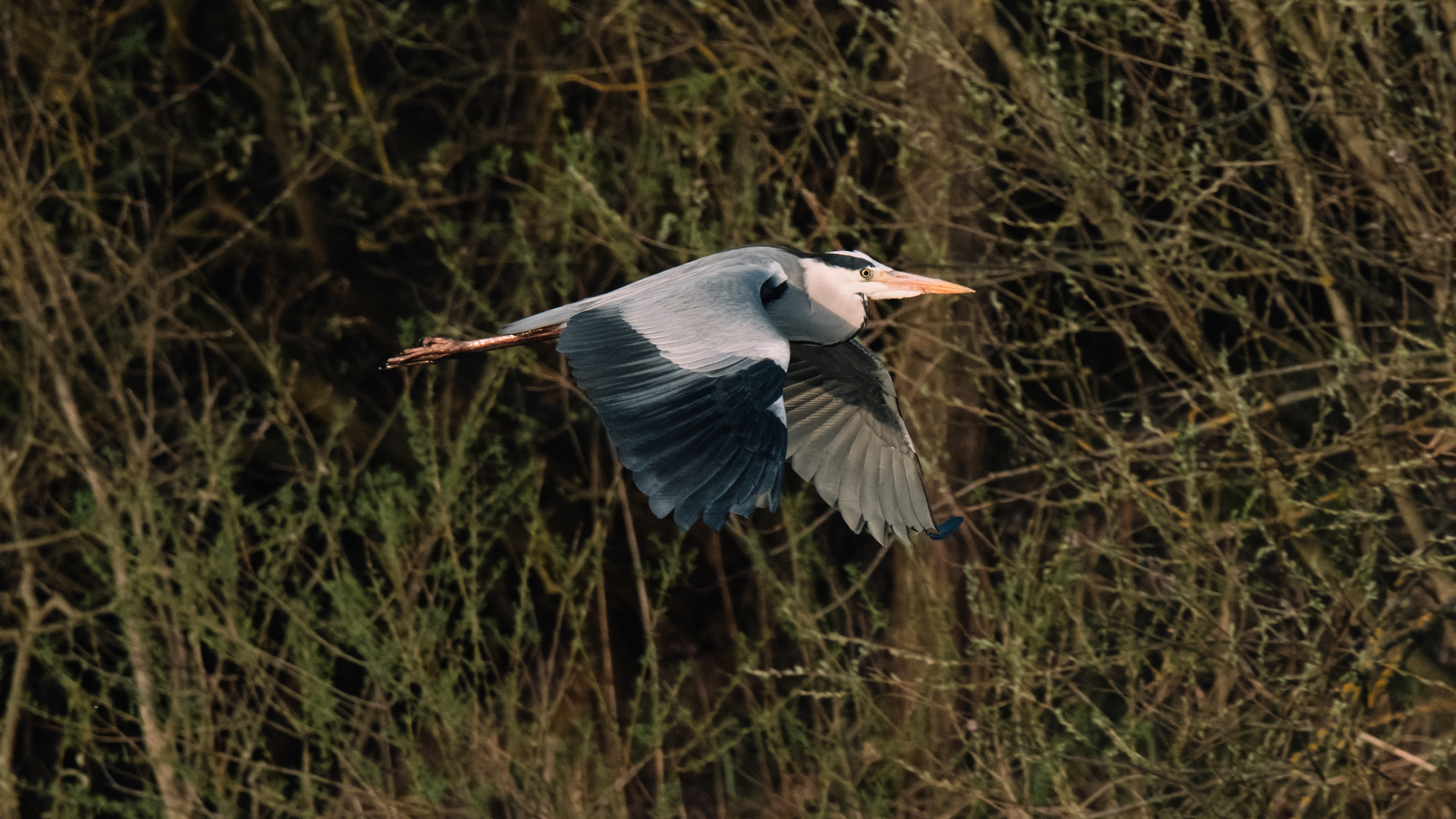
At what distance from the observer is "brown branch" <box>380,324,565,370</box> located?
13.3ft

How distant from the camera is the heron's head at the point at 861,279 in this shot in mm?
4078

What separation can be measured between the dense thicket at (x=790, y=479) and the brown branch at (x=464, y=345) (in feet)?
2.78

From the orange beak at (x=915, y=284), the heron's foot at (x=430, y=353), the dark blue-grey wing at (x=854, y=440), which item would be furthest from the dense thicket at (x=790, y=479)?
the heron's foot at (x=430, y=353)

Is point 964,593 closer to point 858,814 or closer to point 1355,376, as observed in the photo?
point 858,814

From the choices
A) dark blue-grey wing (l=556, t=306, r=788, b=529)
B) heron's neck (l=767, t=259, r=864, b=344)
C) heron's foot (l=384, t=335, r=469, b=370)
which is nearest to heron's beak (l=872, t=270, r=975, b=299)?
heron's neck (l=767, t=259, r=864, b=344)

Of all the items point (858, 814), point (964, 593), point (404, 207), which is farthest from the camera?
point (404, 207)

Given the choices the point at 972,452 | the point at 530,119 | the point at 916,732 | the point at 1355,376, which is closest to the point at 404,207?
the point at 530,119

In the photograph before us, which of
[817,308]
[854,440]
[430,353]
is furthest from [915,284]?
[430,353]

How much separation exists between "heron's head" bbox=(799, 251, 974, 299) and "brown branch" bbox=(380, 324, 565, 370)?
64 cm

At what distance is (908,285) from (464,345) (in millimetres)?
1111

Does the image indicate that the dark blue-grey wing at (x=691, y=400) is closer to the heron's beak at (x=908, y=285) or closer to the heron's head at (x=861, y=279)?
the heron's head at (x=861, y=279)

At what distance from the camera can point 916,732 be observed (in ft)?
16.6

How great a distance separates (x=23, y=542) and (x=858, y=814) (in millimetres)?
3487

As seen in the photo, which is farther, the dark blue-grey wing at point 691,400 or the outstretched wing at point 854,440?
the outstretched wing at point 854,440
